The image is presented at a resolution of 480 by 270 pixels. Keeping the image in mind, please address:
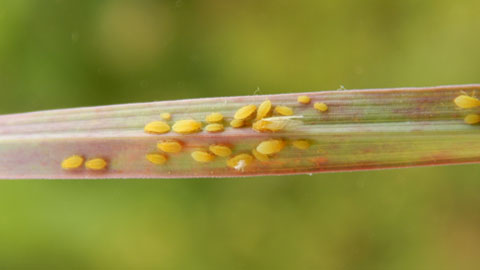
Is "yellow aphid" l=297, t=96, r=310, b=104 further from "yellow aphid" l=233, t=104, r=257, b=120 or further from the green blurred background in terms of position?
the green blurred background

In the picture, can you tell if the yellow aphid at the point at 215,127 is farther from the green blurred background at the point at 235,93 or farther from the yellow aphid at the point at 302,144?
the green blurred background at the point at 235,93

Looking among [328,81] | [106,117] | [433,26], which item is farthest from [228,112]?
[433,26]

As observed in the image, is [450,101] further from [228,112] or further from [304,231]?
[304,231]

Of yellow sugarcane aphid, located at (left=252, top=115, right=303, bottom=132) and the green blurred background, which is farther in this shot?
the green blurred background

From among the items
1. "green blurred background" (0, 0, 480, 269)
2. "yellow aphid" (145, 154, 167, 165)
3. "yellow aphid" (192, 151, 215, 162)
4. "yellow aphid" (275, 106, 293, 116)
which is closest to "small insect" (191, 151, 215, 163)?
"yellow aphid" (192, 151, 215, 162)

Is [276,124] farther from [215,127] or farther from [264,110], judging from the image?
[215,127]
